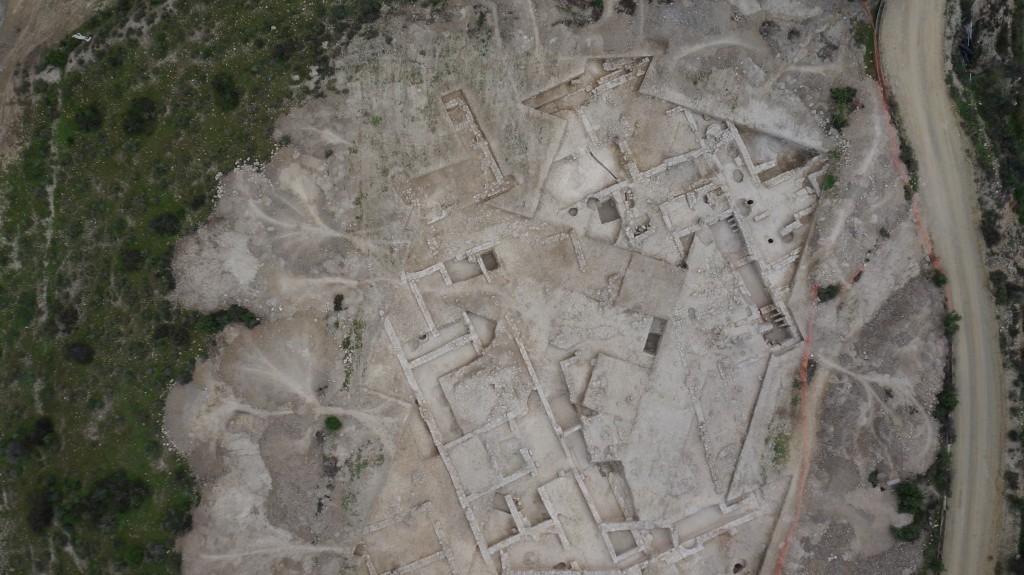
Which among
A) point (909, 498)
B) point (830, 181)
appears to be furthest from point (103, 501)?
point (909, 498)

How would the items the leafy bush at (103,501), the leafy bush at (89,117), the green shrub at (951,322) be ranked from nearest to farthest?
1. the leafy bush at (103,501)
2. the green shrub at (951,322)
3. the leafy bush at (89,117)

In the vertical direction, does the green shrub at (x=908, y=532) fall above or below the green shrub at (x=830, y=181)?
below

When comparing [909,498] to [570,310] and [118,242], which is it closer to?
[570,310]

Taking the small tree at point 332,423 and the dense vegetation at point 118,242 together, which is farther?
the small tree at point 332,423

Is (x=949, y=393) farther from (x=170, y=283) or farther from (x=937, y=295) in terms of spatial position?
(x=170, y=283)

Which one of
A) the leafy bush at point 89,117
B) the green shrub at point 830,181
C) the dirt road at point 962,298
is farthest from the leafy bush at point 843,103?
the leafy bush at point 89,117

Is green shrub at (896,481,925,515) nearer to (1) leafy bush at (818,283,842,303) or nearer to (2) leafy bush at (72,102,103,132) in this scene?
(1) leafy bush at (818,283,842,303)

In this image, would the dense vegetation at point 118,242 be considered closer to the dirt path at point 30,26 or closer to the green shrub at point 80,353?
the green shrub at point 80,353
